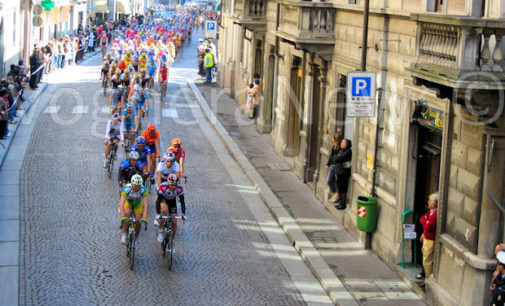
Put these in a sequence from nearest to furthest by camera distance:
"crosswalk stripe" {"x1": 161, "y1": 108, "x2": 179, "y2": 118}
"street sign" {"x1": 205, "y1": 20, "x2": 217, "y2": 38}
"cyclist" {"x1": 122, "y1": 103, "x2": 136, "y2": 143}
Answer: "cyclist" {"x1": 122, "y1": 103, "x2": 136, "y2": 143} < "crosswalk stripe" {"x1": 161, "y1": 108, "x2": 179, "y2": 118} < "street sign" {"x1": 205, "y1": 20, "x2": 217, "y2": 38}

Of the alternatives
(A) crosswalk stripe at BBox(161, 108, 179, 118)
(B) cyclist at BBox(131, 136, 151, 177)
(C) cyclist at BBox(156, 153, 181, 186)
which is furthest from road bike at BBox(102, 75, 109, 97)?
(C) cyclist at BBox(156, 153, 181, 186)

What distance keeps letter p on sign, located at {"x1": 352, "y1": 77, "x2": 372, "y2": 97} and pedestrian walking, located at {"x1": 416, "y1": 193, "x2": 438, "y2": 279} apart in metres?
2.95

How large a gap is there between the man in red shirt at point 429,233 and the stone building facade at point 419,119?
33 cm

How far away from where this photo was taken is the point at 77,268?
15.3 meters

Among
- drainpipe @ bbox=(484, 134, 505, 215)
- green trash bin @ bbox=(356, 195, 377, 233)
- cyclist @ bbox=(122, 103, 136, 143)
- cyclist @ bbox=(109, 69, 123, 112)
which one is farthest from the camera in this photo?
cyclist @ bbox=(109, 69, 123, 112)

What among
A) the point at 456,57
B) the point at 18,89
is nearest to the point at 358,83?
the point at 456,57

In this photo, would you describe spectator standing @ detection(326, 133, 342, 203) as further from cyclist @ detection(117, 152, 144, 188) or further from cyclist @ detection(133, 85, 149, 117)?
cyclist @ detection(133, 85, 149, 117)

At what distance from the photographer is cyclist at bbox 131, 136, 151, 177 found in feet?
64.2

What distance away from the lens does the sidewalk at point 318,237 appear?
1467 centimetres

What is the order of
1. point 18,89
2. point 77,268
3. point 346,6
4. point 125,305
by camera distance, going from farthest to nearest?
point 18,89 → point 346,6 → point 77,268 → point 125,305

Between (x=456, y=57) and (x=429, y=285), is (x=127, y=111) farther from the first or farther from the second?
(x=456, y=57)

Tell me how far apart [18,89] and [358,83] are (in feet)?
57.9

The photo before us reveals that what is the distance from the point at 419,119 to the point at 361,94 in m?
1.86

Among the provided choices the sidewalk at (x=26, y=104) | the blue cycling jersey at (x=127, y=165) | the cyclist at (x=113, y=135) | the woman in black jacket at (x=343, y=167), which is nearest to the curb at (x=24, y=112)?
the sidewalk at (x=26, y=104)
